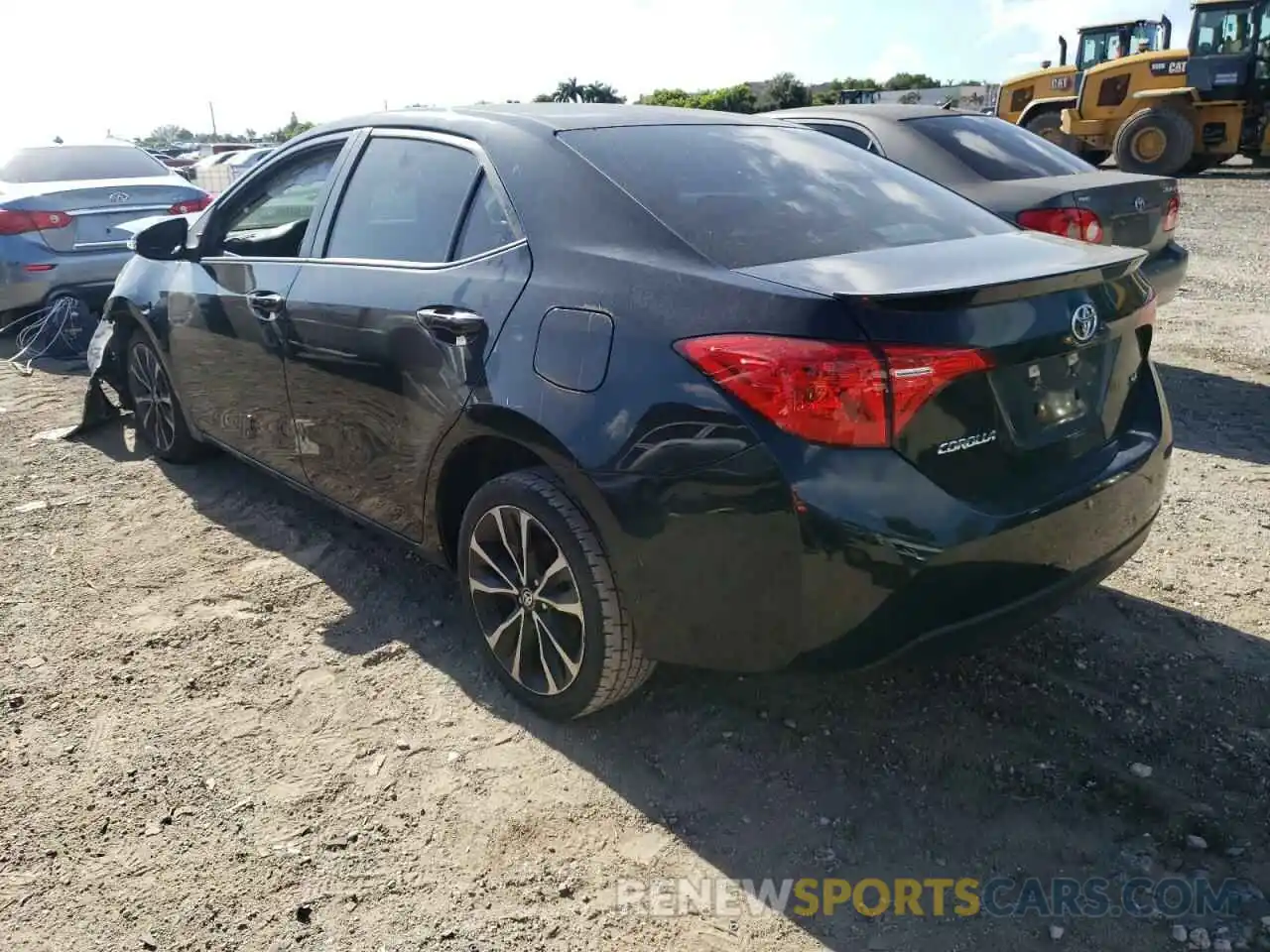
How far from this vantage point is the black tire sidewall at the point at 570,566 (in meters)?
2.62

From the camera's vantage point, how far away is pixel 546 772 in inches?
109

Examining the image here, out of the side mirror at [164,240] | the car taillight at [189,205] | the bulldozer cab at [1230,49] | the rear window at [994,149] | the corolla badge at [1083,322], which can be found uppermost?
the bulldozer cab at [1230,49]

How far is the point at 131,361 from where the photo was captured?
205 inches

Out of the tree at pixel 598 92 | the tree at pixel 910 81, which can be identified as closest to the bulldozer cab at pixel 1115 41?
the tree at pixel 598 92

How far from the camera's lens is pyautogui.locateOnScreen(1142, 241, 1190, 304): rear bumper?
5.88 meters

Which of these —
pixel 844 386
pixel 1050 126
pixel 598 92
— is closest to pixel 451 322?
pixel 844 386

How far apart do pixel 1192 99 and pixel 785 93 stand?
35358 mm

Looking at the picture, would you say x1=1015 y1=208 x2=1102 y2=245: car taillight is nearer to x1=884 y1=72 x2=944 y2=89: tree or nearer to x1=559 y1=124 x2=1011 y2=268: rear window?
x1=559 y1=124 x2=1011 y2=268: rear window

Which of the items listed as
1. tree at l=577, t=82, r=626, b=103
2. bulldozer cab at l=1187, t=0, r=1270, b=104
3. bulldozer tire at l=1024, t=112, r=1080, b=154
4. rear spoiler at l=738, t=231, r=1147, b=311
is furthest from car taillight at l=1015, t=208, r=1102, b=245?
tree at l=577, t=82, r=626, b=103

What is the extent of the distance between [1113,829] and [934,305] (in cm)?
132

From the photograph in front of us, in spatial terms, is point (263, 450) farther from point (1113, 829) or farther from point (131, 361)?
point (1113, 829)

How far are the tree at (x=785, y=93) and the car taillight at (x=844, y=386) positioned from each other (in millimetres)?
46820

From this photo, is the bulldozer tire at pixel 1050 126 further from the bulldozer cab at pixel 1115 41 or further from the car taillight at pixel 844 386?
the car taillight at pixel 844 386

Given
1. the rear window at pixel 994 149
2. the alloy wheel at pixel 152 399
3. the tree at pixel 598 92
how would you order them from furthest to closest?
the tree at pixel 598 92
the rear window at pixel 994 149
the alloy wheel at pixel 152 399
